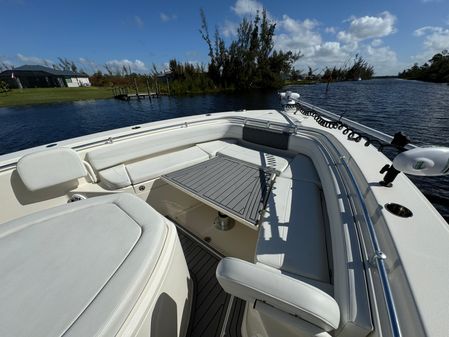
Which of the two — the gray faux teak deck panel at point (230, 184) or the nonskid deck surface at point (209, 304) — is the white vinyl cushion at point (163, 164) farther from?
the nonskid deck surface at point (209, 304)

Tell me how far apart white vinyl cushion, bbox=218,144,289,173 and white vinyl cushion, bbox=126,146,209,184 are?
318mm

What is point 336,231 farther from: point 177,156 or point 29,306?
point 177,156

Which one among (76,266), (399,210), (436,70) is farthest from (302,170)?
(436,70)

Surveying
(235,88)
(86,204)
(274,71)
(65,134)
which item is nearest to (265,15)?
(274,71)

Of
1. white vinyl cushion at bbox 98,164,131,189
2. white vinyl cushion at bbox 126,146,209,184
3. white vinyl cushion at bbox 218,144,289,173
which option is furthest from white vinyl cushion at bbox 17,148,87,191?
white vinyl cushion at bbox 218,144,289,173

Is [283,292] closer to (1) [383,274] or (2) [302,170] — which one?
(1) [383,274]

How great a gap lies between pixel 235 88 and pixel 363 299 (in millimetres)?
25263

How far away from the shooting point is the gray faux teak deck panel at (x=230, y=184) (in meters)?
1.40

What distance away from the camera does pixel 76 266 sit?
70cm

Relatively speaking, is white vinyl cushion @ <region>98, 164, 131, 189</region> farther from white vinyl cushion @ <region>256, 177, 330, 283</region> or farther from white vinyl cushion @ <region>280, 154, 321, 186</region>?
white vinyl cushion @ <region>280, 154, 321, 186</region>

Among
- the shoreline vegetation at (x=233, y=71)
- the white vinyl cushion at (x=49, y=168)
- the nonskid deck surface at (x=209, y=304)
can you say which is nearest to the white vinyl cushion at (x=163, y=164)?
the white vinyl cushion at (x=49, y=168)

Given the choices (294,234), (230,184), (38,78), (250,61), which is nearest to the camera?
(294,234)

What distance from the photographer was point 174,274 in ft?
2.86

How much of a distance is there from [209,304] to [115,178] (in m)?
1.35
